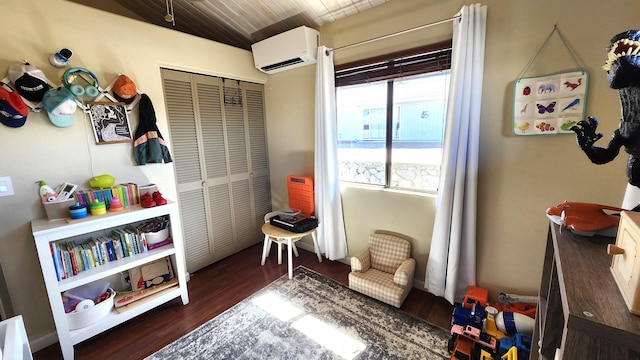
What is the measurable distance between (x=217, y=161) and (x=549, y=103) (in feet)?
9.61

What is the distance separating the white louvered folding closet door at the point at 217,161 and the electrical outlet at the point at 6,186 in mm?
1068

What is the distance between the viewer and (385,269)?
2.36m

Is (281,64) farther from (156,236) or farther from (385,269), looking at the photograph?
(385,269)

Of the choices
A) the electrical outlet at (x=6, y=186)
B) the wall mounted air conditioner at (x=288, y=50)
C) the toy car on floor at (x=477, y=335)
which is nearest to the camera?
the toy car on floor at (x=477, y=335)

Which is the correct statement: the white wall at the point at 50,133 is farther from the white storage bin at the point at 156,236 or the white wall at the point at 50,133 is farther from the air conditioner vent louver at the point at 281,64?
the air conditioner vent louver at the point at 281,64

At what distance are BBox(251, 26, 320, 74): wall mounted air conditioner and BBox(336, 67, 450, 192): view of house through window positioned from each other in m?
0.47

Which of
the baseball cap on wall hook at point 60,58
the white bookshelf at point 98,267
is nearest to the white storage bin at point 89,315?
the white bookshelf at point 98,267

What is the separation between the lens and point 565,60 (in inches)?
60.0

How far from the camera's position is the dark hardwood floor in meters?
1.78

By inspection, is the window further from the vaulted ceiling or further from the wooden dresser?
the wooden dresser

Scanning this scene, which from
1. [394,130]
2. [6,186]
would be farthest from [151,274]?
[394,130]

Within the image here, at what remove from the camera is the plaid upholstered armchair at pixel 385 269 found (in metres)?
2.06

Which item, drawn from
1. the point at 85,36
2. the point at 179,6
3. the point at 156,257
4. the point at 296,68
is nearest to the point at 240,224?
the point at 156,257

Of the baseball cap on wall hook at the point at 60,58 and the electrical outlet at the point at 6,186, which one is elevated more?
the baseball cap on wall hook at the point at 60,58
